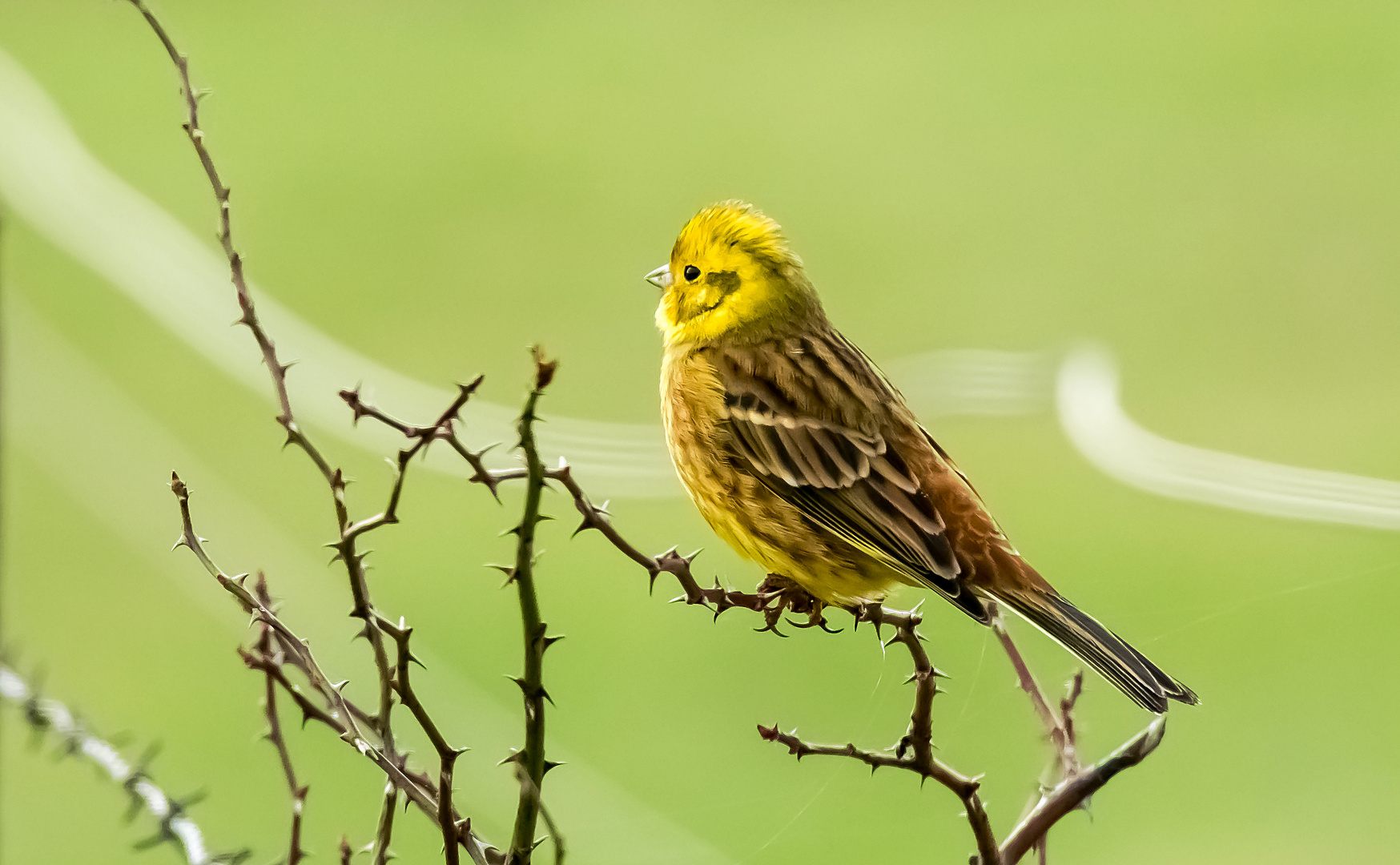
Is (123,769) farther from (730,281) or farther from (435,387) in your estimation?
(435,387)

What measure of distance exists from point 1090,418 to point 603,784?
1111 mm

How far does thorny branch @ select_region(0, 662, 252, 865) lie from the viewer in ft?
2.80

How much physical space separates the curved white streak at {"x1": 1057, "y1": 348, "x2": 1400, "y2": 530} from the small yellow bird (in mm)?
250

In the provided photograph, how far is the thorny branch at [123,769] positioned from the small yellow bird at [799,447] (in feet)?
1.63

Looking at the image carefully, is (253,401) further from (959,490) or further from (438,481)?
(959,490)

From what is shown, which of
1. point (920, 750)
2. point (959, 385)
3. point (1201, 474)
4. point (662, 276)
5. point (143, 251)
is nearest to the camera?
point (920, 750)

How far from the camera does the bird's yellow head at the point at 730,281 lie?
3.82 feet

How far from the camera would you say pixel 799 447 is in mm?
1253

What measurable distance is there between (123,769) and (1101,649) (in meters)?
0.68

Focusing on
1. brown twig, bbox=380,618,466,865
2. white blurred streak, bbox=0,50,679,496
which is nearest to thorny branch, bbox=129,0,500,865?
brown twig, bbox=380,618,466,865

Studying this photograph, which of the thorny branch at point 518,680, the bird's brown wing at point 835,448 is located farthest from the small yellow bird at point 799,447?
the thorny branch at point 518,680

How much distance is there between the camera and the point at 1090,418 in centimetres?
229

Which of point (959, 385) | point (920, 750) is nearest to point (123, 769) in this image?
point (920, 750)

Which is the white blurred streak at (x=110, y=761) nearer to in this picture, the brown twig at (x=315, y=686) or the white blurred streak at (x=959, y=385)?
the brown twig at (x=315, y=686)
